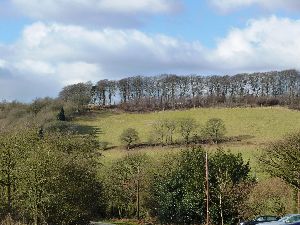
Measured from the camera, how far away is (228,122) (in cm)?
11156

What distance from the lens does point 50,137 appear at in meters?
54.3

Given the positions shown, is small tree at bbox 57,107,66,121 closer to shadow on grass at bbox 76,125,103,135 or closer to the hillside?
shadow on grass at bbox 76,125,103,135

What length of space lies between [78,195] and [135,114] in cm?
8498

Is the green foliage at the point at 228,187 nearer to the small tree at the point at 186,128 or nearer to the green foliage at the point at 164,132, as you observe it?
the small tree at the point at 186,128

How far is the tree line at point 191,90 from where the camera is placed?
134m

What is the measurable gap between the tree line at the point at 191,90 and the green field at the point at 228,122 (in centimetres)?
794

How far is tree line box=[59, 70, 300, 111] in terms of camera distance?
438ft

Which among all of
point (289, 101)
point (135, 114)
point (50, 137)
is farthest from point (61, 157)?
point (289, 101)

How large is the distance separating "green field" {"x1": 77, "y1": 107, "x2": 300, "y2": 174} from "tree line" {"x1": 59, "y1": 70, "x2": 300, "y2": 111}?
7.94 metres

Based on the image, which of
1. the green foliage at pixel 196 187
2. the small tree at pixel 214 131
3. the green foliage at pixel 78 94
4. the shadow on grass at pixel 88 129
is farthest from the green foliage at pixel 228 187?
the green foliage at pixel 78 94

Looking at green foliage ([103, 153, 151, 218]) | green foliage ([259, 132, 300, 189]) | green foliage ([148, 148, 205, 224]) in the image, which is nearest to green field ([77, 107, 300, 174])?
green foliage ([103, 153, 151, 218])

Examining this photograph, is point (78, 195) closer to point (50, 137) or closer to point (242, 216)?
point (50, 137)

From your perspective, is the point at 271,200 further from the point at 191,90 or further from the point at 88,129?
the point at 191,90

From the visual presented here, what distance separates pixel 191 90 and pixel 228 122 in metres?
41.3
